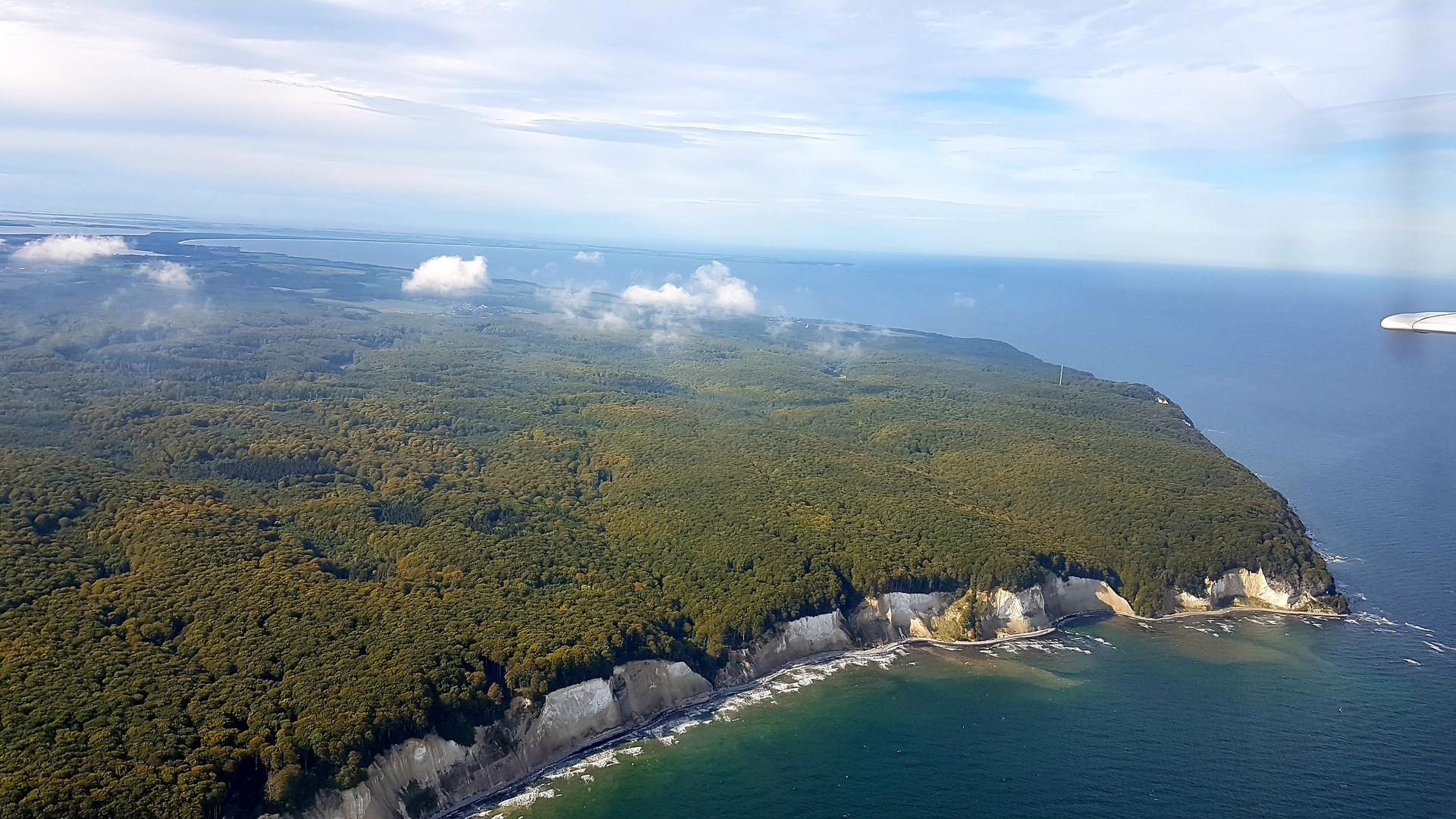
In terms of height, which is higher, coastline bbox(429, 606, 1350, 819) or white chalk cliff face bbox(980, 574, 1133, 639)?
white chalk cliff face bbox(980, 574, 1133, 639)

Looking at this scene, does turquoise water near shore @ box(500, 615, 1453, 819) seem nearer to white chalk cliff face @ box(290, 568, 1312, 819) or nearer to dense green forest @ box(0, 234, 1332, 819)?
white chalk cliff face @ box(290, 568, 1312, 819)

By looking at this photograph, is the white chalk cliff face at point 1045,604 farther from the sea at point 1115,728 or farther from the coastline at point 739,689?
the sea at point 1115,728

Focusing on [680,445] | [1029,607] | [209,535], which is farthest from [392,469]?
[1029,607]

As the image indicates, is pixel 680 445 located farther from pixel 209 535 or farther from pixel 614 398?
pixel 209 535

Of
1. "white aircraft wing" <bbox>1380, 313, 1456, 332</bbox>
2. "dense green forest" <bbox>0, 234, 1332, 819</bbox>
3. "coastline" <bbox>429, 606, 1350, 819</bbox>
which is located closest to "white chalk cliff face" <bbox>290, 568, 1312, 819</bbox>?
"coastline" <bbox>429, 606, 1350, 819</bbox>

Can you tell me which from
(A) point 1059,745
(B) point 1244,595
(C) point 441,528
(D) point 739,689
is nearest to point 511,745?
(D) point 739,689

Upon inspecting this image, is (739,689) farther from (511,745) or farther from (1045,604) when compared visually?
(1045,604)

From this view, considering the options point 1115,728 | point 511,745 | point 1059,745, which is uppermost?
point 1115,728
